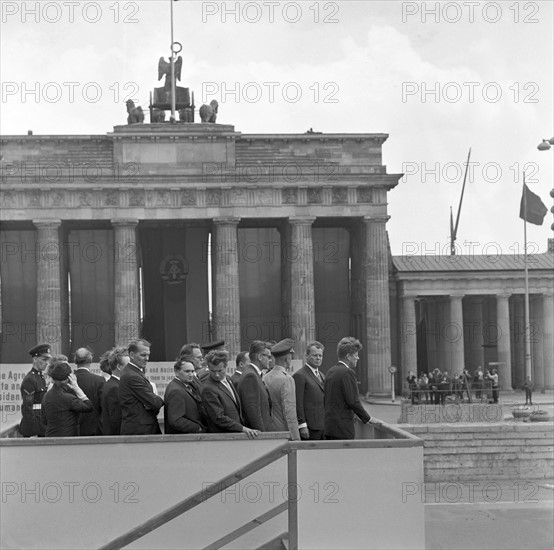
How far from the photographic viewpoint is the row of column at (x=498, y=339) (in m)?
54.6

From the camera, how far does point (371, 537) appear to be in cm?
1087

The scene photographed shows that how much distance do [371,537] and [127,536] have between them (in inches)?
97.9

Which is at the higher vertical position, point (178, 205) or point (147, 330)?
point (178, 205)

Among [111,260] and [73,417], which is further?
[111,260]

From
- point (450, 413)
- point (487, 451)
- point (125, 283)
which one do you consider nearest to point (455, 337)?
point (125, 283)

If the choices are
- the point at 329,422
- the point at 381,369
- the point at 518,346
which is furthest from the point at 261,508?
the point at 518,346

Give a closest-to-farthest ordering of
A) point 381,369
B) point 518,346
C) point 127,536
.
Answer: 1. point 127,536
2. point 381,369
3. point 518,346

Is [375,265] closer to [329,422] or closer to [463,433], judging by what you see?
[463,433]

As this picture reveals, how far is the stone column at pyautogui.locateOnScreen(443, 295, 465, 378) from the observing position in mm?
54066

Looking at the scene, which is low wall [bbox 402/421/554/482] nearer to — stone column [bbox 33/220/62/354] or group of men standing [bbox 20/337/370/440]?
group of men standing [bbox 20/337/370/440]

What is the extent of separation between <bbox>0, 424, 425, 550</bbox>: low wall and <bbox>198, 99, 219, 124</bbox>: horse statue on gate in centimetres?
4611

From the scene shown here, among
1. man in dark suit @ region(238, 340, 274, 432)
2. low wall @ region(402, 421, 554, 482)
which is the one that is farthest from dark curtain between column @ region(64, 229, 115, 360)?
man in dark suit @ region(238, 340, 274, 432)

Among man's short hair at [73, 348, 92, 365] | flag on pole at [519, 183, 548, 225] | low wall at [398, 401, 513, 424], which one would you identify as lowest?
low wall at [398, 401, 513, 424]

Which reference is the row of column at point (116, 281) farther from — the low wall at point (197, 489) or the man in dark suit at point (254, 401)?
the low wall at point (197, 489)
